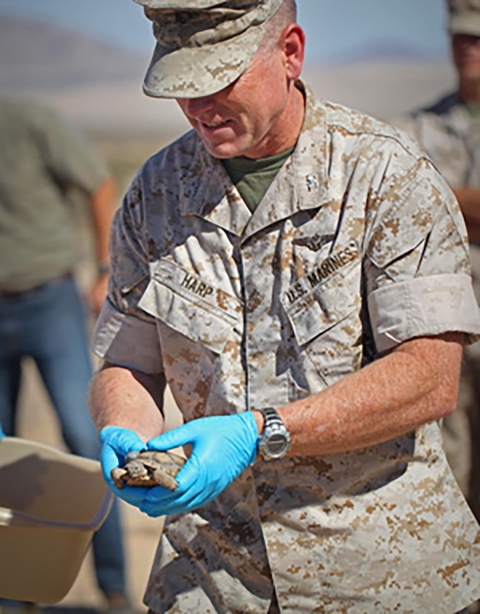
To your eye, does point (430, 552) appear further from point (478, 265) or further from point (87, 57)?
point (87, 57)

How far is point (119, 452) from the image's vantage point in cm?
196

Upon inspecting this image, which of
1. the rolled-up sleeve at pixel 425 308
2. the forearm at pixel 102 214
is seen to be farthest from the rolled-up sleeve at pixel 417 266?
the forearm at pixel 102 214

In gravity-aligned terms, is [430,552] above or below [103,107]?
above

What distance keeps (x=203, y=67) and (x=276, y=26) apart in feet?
0.57

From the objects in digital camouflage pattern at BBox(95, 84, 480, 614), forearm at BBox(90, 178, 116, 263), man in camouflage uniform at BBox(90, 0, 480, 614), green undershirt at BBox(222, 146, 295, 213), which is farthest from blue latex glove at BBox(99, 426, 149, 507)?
forearm at BBox(90, 178, 116, 263)

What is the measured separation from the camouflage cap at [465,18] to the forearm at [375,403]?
2.08 metres

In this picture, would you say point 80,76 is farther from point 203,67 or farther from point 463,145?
point 203,67

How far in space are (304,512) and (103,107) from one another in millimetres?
15498

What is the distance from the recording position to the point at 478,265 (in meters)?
3.59

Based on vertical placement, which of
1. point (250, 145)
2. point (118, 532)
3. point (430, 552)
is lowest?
point (118, 532)

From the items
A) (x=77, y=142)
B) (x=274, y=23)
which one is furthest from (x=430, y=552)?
(x=77, y=142)

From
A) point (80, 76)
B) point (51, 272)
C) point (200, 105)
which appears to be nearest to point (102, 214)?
point (51, 272)

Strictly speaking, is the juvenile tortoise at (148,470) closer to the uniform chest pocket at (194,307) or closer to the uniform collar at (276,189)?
the uniform chest pocket at (194,307)

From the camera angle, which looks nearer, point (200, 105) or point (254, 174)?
point (200, 105)
